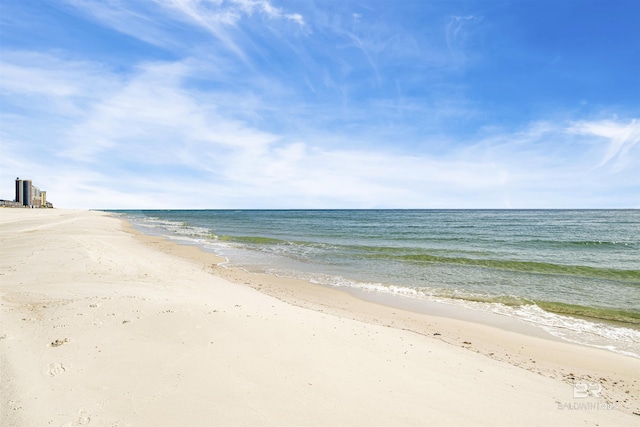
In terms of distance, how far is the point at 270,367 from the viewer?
5.14m

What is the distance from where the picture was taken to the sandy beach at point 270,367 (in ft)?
13.5

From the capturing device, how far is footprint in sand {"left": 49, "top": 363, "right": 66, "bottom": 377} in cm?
470

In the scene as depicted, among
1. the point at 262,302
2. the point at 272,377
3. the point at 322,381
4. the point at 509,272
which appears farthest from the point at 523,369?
the point at 509,272

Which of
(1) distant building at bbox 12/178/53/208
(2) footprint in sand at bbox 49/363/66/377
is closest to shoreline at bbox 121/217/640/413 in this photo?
(2) footprint in sand at bbox 49/363/66/377

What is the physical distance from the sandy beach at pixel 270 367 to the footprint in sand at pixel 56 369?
0.09ft

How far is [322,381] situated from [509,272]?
611 inches

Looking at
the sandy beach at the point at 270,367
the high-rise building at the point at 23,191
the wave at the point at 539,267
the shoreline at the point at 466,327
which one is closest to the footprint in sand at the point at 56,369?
the sandy beach at the point at 270,367

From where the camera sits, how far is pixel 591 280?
15297 mm

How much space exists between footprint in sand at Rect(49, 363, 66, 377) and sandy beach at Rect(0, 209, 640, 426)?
3 centimetres

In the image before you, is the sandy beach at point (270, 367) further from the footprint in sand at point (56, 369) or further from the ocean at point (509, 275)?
the ocean at point (509, 275)

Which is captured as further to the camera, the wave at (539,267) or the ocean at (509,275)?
the wave at (539,267)

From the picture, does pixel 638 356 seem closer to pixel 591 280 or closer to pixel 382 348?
pixel 382 348

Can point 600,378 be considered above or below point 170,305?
below

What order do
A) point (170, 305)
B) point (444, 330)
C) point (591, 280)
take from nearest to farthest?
1. point (170, 305)
2. point (444, 330)
3. point (591, 280)
